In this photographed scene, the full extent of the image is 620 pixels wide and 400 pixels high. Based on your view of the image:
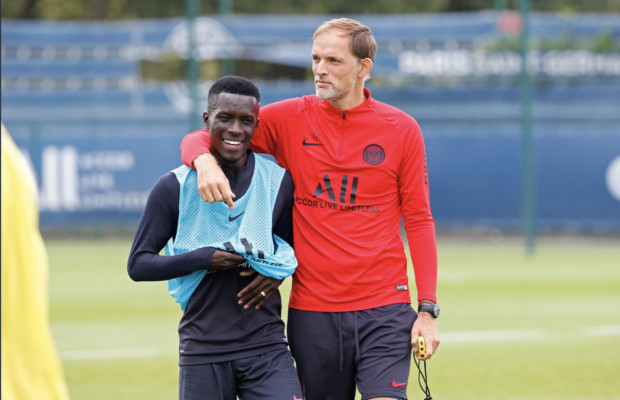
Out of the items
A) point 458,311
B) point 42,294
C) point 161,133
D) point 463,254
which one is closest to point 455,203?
point 463,254

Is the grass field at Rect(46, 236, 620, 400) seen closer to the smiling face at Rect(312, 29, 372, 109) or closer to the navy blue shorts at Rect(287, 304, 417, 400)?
the navy blue shorts at Rect(287, 304, 417, 400)

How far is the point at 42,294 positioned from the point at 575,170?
19745 millimetres

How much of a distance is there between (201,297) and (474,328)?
7077 mm

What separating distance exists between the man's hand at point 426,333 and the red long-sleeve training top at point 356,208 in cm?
9

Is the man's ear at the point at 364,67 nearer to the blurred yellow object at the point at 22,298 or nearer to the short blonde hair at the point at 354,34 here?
the short blonde hair at the point at 354,34

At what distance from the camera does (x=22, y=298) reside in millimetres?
1909

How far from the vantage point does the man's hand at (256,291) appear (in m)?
4.34

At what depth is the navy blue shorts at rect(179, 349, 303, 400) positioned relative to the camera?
4.27m

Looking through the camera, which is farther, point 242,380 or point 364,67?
point 364,67

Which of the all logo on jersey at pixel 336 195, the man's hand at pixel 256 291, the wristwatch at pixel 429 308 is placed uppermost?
the all logo on jersey at pixel 336 195

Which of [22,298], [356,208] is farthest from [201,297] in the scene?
[22,298]

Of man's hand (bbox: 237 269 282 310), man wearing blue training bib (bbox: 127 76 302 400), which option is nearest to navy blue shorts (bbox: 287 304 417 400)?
man wearing blue training bib (bbox: 127 76 302 400)

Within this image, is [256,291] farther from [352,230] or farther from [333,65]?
[333,65]

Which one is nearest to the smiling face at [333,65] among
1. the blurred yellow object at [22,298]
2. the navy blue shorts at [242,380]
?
the navy blue shorts at [242,380]
